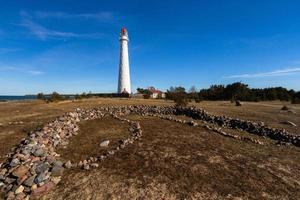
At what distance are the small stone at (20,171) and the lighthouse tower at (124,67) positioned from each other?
174 feet

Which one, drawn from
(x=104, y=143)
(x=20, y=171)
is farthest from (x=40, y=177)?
(x=104, y=143)

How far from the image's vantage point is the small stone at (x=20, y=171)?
37.3 ft

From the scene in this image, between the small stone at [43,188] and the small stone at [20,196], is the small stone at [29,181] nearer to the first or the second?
the small stone at [43,188]

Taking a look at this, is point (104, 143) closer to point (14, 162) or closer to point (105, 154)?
point (105, 154)

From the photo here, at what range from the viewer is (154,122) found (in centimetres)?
2414

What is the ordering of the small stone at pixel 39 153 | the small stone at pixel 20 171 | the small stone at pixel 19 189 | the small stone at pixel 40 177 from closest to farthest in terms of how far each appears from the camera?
the small stone at pixel 19 189 < the small stone at pixel 40 177 < the small stone at pixel 20 171 < the small stone at pixel 39 153

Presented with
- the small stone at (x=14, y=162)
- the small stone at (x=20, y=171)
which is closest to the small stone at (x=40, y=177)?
the small stone at (x=20, y=171)

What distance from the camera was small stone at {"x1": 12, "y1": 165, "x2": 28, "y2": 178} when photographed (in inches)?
448

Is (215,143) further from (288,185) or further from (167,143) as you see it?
(288,185)

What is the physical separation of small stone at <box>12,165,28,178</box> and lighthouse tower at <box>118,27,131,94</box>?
5312cm

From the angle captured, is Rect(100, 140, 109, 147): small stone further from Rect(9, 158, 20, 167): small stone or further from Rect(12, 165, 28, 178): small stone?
Rect(12, 165, 28, 178): small stone

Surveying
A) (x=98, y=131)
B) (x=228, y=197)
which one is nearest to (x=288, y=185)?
(x=228, y=197)

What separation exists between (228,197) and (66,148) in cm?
1003

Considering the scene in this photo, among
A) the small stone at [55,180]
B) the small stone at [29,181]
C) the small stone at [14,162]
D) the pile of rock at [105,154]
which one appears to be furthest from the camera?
the pile of rock at [105,154]
